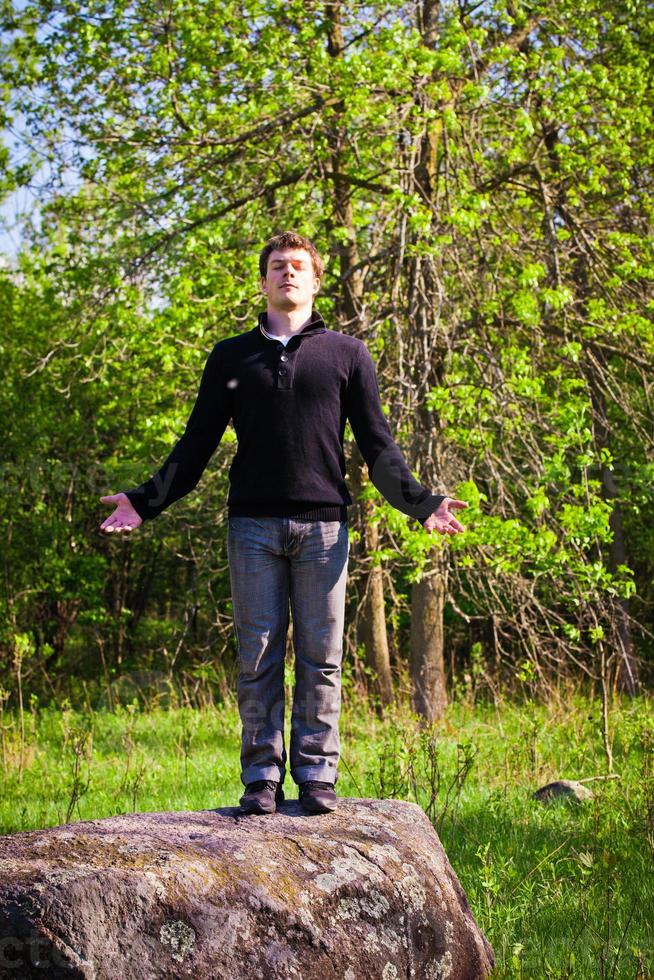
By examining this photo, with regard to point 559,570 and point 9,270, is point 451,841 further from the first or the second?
point 9,270

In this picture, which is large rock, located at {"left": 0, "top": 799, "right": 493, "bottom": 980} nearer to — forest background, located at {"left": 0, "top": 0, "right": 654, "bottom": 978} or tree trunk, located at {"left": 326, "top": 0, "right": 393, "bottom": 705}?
forest background, located at {"left": 0, "top": 0, "right": 654, "bottom": 978}

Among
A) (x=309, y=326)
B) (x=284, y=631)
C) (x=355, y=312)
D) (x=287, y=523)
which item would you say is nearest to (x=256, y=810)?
(x=284, y=631)

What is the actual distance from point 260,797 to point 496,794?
2.52 meters

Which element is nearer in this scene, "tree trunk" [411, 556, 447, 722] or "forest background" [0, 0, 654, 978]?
"forest background" [0, 0, 654, 978]

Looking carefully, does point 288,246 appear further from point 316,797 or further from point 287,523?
point 316,797

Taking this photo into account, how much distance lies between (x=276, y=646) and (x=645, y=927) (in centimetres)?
186

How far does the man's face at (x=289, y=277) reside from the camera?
3537 mm

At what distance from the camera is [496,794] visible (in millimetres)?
5559

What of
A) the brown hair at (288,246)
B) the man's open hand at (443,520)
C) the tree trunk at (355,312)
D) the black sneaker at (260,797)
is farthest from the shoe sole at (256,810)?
the tree trunk at (355,312)

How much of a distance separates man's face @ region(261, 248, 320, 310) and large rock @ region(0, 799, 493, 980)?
1.78 m

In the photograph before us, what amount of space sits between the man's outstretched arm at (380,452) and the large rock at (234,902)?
110 cm

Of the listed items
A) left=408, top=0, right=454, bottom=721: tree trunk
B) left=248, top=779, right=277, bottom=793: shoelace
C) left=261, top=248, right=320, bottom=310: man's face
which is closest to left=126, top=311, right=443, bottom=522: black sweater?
left=261, top=248, right=320, bottom=310: man's face

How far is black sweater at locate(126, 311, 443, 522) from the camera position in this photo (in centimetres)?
343

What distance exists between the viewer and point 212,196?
9.02 m
